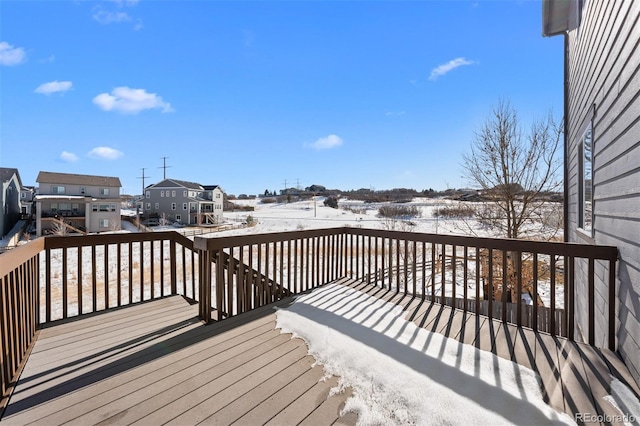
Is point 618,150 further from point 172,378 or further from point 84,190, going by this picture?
point 84,190

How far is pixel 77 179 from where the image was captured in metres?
24.5

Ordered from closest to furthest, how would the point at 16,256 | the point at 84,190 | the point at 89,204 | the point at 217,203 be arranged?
the point at 16,256
the point at 89,204
the point at 84,190
the point at 217,203

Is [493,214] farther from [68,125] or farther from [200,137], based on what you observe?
[68,125]

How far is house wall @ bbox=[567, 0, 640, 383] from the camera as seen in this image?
1823 millimetres

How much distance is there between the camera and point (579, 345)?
7.28ft

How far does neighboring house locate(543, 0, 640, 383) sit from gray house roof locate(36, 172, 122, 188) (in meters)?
31.9

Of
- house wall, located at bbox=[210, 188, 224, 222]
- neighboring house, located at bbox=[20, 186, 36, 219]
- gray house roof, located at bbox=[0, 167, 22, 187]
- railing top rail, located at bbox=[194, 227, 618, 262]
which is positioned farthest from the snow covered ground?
neighboring house, located at bbox=[20, 186, 36, 219]

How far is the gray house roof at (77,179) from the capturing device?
75.7 feet

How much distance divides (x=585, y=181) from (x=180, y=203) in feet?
105

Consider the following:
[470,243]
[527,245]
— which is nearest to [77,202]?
[470,243]

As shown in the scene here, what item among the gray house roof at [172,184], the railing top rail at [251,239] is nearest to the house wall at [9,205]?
the gray house roof at [172,184]

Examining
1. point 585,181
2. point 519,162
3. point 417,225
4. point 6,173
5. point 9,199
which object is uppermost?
point 6,173

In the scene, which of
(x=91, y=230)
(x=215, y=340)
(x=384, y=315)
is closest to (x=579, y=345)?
(x=384, y=315)

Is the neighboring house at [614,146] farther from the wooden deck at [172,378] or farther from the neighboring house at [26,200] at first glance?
the neighboring house at [26,200]
